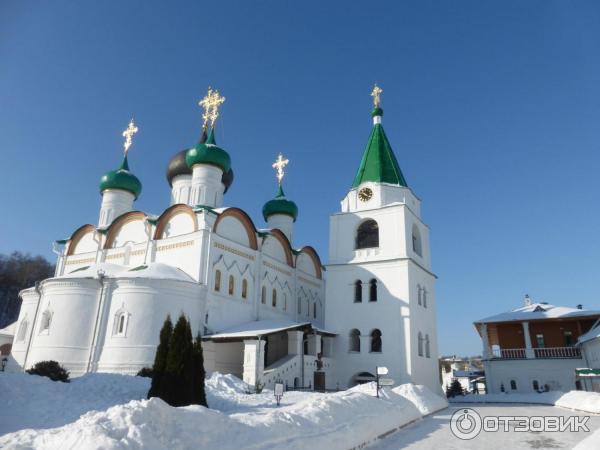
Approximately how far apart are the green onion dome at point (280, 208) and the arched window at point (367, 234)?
5.86 m

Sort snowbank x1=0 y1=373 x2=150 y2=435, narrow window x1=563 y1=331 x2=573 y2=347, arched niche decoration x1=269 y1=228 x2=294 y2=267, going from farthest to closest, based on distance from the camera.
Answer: arched niche decoration x1=269 y1=228 x2=294 y2=267 → narrow window x1=563 y1=331 x2=573 y2=347 → snowbank x1=0 y1=373 x2=150 y2=435

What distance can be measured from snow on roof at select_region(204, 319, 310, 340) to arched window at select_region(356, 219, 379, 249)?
513cm

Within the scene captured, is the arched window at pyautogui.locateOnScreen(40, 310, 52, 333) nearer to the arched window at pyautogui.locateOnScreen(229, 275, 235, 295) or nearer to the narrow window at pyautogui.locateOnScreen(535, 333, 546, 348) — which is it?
the arched window at pyautogui.locateOnScreen(229, 275, 235, 295)

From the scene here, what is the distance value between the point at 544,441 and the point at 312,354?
10.8m

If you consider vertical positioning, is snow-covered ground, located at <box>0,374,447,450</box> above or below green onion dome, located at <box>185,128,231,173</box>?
below

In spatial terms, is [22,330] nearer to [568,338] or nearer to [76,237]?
[76,237]

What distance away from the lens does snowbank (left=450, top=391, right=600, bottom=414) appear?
482 inches

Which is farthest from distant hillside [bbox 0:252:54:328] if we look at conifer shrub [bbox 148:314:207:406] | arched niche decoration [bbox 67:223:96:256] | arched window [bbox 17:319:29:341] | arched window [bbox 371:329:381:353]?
conifer shrub [bbox 148:314:207:406]

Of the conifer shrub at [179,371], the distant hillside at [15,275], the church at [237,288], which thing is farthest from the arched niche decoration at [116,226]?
the distant hillside at [15,275]

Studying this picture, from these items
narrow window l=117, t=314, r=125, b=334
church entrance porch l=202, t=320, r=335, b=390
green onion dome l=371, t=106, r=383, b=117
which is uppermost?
green onion dome l=371, t=106, r=383, b=117

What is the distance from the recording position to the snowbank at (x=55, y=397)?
8.28 meters

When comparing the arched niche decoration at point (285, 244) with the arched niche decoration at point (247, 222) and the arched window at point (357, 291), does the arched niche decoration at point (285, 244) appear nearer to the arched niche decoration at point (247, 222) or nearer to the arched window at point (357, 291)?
the arched niche decoration at point (247, 222)

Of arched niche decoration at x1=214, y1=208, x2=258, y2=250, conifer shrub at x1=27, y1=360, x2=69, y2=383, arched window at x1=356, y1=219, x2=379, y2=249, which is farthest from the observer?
arched window at x1=356, y1=219, x2=379, y2=249

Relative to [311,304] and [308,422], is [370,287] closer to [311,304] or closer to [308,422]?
[311,304]
